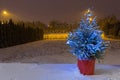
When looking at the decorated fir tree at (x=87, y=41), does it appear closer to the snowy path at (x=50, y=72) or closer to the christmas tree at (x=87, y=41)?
the christmas tree at (x=87, y=41)

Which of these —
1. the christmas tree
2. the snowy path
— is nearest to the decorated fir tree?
the christmas tree

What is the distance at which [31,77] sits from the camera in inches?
133

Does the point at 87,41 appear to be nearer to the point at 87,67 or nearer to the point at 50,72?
the point at 87,67

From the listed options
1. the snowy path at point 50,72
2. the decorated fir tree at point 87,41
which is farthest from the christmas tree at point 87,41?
the snowy path at point 50,72

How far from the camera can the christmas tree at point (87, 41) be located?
3.50m

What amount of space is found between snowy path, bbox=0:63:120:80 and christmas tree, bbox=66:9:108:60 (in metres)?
0.24

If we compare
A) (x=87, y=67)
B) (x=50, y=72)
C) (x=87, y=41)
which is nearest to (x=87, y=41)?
(x=87, y=41)

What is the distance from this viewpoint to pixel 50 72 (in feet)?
11.8

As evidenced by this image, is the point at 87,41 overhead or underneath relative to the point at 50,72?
overhead

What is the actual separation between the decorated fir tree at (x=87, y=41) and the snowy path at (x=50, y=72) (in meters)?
0.24

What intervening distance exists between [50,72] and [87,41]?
0.62 m

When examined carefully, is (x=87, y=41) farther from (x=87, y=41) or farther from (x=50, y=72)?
(x=50, y=72)

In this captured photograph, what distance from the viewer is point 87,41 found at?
3.56 metres

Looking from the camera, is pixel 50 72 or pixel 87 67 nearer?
pixel 87 67
